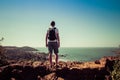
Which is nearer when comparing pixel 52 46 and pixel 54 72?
pixel 54 72

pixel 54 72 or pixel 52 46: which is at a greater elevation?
pixel 52 46

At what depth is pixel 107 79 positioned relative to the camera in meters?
11.0

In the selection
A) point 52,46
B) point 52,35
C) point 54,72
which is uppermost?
point 52,35

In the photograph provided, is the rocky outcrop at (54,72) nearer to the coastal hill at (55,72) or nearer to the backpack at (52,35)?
the coastal hill at (55,72)

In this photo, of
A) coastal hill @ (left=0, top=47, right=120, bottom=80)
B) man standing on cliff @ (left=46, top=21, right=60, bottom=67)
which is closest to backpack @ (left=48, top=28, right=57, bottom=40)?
man standing on cliff @ (left=46, top=21, right=60, bottom=67)

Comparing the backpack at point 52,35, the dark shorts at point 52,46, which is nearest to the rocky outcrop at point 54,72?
the dark shorts at point 52,46

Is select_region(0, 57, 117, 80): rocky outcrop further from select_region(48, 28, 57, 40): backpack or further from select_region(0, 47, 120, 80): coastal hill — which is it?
select_region(48, 28, 57, 40): backpack

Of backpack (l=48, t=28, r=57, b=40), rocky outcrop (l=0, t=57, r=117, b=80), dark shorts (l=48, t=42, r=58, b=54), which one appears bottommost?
rocky outcrop (l=0, t=57, r=117, b=80)

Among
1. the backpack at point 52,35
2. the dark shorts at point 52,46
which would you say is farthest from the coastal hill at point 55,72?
the backpack at point 52,35

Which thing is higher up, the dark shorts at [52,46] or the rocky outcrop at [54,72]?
the dark shorts at [52,46]

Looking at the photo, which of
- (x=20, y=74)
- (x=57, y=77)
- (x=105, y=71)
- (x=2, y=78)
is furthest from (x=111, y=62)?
(x=2, y=78)

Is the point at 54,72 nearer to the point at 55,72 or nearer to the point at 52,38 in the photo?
the point at 55,72

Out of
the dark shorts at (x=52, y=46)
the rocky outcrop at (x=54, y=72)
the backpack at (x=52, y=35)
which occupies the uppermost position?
the backpack at (x=52, y=35)

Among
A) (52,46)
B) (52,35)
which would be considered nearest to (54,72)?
(52,46)
